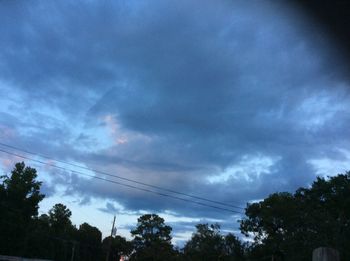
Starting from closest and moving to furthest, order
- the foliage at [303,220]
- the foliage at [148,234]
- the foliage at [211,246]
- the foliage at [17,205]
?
the foliage at [303,220], the foliage at [17,205], the foliage at [211,246], the foliage at [148,234]

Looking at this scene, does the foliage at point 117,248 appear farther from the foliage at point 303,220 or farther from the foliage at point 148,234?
the foliage at point 303,220

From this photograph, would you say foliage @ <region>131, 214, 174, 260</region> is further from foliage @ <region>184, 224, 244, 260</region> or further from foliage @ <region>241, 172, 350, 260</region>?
foliage @ <region>241, 172, 350, 260</region>

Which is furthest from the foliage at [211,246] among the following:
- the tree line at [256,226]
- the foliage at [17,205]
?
the foliage at [17,205]

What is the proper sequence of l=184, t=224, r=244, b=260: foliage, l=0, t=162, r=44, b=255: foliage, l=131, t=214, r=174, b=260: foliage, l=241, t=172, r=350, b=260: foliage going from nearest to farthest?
l=241, t=172, r=350, b=260: foliage < l=0, t=162, r=44, b=255: foliage < l=184, t=224, r=244, b=260: foliage < l=131, t=214, r=174, b=260: foliage

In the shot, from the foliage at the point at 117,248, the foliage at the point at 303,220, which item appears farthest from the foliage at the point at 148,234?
the foliage at the point at 303,220

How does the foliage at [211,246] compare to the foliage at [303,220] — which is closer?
the foliage at [303,220]

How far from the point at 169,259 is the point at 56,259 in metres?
25.1

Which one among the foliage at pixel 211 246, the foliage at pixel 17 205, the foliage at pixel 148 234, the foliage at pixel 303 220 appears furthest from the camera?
the foliage at pixel 148 234

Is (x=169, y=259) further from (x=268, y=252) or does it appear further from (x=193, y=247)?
(x=268, y=252)

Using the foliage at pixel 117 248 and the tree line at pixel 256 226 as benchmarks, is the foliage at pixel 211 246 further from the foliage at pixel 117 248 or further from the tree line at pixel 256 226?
the foliage at pixel 117 248

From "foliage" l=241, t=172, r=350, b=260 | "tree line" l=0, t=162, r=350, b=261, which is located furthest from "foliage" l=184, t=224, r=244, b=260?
"foliage" l=241, t=172, r=350, b=260

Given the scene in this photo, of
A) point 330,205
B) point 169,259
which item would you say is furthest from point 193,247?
point 330,205

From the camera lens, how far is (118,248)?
407 ft

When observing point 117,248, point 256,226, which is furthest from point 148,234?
point 256,226
